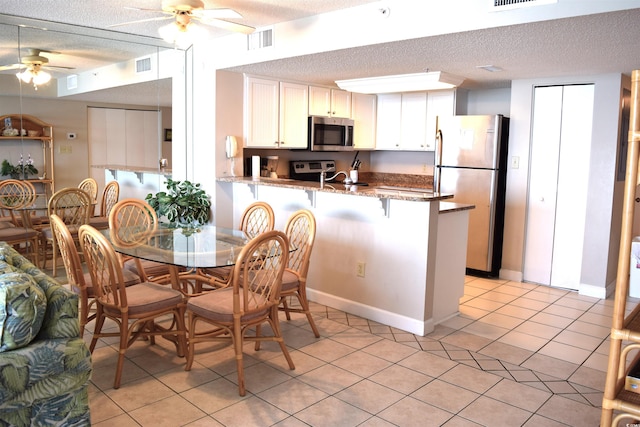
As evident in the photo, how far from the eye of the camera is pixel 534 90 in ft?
16.6

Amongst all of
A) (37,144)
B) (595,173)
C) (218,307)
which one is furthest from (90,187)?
(595,173)

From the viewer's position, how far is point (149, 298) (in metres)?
2.98

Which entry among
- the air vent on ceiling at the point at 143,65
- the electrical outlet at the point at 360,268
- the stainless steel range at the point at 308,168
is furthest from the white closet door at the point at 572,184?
the air vent on ceiling at the point at 143,65

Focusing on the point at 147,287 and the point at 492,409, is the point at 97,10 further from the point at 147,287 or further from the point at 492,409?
the point at 492,409

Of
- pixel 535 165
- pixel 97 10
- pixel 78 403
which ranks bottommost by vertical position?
pixel 78 403

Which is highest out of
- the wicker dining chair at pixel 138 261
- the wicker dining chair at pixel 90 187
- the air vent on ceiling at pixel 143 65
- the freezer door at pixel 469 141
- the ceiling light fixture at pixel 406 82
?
the air vent on ceiling at pixel 143 65

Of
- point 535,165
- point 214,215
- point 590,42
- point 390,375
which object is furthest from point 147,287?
point 535,165

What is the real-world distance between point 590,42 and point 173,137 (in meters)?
3.78

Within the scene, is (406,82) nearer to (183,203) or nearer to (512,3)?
(512,3)

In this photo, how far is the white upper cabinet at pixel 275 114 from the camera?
511cm

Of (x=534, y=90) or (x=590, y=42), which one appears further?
(x=534, y=90)

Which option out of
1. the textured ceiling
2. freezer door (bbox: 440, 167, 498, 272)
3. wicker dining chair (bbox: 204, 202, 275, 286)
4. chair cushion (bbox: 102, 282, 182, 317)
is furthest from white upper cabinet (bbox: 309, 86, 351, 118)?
chair cushion (bbox: 102, 282, 182, 317)

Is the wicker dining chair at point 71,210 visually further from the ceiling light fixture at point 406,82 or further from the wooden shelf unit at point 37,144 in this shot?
the ceiling light fixture at point 406,82

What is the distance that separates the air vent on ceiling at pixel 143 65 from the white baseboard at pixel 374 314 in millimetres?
2710
